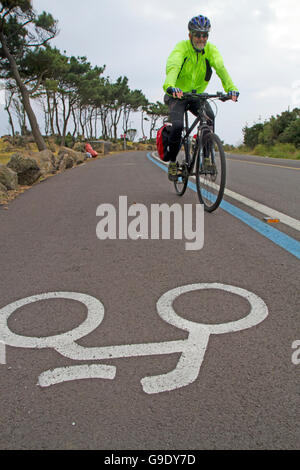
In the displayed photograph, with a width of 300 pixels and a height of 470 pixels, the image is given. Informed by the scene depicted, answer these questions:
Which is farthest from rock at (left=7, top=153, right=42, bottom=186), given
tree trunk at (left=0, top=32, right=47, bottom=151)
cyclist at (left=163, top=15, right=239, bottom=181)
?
tree trunk at (left=0, top=32, right=47, bottom=151)

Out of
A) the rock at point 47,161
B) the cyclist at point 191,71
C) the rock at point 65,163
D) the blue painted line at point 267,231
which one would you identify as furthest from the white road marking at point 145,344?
the rock at point 65,163

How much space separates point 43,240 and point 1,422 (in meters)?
2.59

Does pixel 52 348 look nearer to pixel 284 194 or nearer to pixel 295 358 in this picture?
pixel 295 358

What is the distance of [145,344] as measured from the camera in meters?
1.82

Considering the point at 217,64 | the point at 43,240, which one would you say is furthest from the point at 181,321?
the point at 217,64

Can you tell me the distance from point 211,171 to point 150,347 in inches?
129

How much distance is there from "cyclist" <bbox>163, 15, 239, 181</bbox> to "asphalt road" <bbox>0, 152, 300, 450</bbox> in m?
2.13

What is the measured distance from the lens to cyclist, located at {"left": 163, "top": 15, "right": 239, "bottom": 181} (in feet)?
14.8

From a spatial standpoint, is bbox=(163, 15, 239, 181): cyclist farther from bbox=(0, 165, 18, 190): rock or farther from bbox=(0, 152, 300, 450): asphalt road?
bbox=(0, 165, 18, 190): rock

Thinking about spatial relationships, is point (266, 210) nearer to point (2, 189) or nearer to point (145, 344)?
point (145, 344)

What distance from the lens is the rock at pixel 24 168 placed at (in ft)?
29.4

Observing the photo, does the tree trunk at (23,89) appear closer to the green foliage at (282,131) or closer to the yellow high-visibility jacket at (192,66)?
the green foliage at (282,131)

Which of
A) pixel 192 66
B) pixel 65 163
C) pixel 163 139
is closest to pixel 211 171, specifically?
pixel 163 139

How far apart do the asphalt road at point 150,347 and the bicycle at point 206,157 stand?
1241mm
